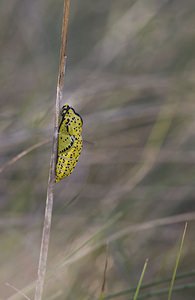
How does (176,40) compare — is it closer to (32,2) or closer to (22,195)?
(32,2)

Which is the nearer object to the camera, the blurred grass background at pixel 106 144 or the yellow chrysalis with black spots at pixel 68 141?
the yellow chrysalis with black spots at pixel 68 141

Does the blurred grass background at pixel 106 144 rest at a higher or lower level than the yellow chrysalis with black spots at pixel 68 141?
higher

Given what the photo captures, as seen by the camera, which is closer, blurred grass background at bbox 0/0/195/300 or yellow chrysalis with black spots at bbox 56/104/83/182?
yellow chrysalis with black spots at bbox 56/104/83/182

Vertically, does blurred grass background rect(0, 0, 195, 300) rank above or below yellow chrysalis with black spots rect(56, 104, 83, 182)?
above

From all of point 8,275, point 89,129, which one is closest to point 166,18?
point 89,129

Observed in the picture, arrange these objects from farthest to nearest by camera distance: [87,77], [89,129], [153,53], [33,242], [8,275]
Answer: [153,53]
[87,77]
[89,129]
[33,242]
[8,275]
